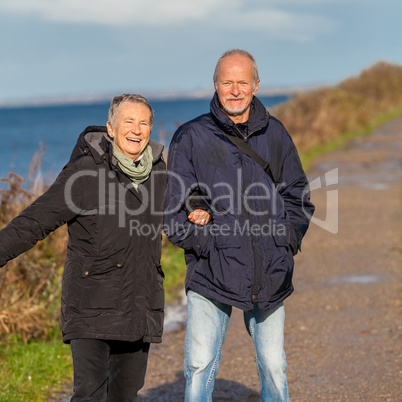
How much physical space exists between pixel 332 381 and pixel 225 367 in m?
0.84

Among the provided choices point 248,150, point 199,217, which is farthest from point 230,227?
point 248,150

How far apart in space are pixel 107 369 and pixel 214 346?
544mm

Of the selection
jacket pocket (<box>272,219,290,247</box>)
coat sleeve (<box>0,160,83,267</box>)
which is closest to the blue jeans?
jacket pocket (<box>272,219,290,247</box>)

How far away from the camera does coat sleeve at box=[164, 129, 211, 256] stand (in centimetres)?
352

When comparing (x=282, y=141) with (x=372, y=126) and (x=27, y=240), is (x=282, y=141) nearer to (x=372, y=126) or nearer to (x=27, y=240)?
(x=27, y=240)

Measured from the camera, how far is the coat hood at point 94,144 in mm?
3449

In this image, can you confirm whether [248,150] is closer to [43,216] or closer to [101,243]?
[101,243]

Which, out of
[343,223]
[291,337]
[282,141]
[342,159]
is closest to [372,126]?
[342,159]

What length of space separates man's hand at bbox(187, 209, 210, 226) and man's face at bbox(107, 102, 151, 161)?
1.36 ft

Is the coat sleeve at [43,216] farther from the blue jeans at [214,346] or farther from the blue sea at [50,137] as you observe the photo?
the blue sea at [50,137]

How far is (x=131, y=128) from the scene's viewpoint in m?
3.49

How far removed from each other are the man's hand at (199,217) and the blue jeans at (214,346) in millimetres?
358

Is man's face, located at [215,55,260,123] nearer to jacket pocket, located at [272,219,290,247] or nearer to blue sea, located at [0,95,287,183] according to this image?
jacket pocket, located at [272,219,290,247]

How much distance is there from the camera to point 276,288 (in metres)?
3.50
